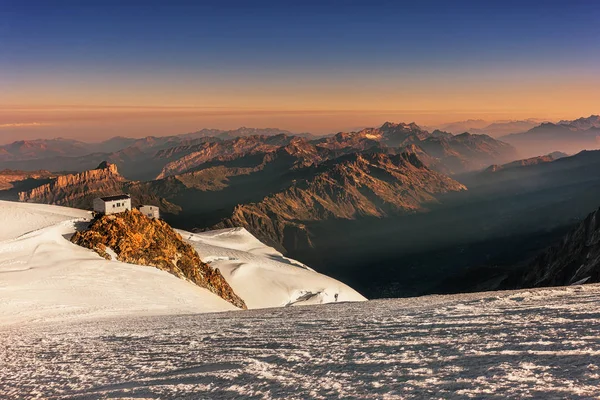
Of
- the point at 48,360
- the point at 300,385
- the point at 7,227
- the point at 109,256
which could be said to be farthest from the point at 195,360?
the point at 7,227

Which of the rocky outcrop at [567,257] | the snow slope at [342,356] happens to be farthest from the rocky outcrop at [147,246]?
the rocky outcrop at [567,257]

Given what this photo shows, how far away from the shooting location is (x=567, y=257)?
10906 cm

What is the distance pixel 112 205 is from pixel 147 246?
10.3 metres

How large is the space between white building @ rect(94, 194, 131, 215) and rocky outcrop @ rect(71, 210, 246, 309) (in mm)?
2152

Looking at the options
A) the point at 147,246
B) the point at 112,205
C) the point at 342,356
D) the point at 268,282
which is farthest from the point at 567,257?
the point at 342,356

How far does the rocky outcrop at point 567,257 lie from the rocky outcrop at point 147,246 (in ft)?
255

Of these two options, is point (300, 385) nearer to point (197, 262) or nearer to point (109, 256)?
point (109, 256)

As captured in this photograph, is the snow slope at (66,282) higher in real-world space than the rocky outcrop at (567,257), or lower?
higher

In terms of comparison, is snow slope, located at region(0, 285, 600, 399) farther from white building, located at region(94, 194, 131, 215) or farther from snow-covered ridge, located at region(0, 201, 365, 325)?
white building, located at region(94, 194, 131, 215)

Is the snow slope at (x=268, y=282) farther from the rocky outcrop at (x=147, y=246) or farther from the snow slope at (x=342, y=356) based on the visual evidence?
the snow slope at (x=342, y=356)

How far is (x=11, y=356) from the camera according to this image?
15508mm

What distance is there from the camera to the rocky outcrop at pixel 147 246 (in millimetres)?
47844

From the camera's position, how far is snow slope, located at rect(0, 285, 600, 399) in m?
8.63

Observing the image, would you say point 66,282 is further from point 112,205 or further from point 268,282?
point 268,282
